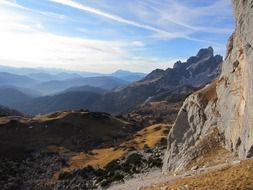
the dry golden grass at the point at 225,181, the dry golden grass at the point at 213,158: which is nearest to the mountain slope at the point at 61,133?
the dry golden grass at the point at 213,158

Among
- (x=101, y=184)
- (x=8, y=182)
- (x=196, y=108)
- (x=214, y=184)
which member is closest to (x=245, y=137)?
(x=214, y=184)

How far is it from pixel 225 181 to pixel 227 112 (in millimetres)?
17509

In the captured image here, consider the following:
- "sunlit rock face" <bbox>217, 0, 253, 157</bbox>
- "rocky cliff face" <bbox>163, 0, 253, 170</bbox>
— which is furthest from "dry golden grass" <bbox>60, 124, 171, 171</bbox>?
"sunlit rock face" <bbox>217, 0, 253, 157</bbox>

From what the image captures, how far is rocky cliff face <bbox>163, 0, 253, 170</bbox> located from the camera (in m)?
36.8

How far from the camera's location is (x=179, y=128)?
171 ft

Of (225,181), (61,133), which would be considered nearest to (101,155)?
(61,133)

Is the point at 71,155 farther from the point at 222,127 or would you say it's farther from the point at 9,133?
the point at 222,127

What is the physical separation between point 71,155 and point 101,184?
4379 cm

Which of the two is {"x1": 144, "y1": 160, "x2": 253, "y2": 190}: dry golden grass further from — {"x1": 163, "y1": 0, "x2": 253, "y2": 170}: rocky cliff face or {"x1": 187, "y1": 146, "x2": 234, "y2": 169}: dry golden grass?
{"x1": 187, "y1": 146, "x2": 234, "y2": 169}: dry golden grass

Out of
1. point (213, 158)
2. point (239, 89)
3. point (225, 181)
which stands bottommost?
point (213, 158)

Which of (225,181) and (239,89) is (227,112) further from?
(225,181)

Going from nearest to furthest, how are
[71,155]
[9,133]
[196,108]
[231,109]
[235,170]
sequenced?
1. [235,170]
2. [231,109]
3. [196,108]
4. [71,155]
5. [9,133]

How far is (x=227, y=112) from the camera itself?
4303 centimetres

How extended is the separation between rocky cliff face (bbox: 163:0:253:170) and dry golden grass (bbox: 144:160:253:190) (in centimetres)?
612
